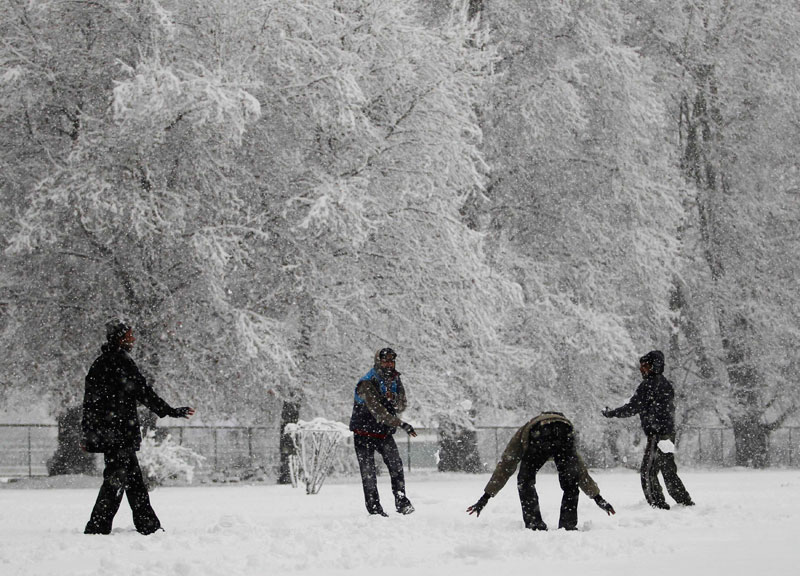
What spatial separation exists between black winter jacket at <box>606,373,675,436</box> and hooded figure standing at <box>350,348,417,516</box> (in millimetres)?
2642

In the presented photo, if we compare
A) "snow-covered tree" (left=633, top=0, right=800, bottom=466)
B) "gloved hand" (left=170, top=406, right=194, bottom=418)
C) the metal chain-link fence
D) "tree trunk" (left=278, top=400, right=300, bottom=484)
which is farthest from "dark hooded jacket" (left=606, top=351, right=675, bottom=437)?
"snow-covered tree" (left=633, top=0, right=800, bottom=466)

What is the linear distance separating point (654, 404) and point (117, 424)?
19.3 feet

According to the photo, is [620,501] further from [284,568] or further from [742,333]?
[742,333]

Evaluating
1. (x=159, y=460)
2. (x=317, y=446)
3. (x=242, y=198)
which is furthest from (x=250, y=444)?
(x=317, y=446)

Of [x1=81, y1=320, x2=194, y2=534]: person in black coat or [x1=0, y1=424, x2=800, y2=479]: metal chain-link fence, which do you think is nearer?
[x1=81, y1=320, x2=194, y2=534]: person in black coat

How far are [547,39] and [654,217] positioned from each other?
466 cm

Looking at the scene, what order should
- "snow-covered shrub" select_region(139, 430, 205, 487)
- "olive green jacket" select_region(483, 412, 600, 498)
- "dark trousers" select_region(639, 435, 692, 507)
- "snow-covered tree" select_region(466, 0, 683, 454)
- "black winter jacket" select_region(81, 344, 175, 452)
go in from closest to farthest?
"black winter jacket" select_region(81, 344, 175, 452), "olive green jacket" select_region(483, 412, 600, 498), "dark trousers" select_region(639, 435, 692, 507), "snow-covered shrub" select_region(139, 430, 205, 487), "snow-covered tree" select_region(466, 0, 683, 454)

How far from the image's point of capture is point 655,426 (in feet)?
44.0

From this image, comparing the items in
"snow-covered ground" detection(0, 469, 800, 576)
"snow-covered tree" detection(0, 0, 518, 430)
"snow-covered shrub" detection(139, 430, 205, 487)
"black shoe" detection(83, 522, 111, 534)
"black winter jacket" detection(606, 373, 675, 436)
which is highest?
"snow-covered tree" detection(0, 0, 518, 430)

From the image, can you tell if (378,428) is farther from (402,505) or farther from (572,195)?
(572,195)

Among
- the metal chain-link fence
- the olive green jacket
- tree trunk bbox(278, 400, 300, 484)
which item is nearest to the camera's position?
the olive green jacket

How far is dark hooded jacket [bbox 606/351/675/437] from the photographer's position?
13.4 meters

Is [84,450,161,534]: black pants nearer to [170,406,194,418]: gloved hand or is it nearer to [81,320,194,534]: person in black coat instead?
[81,320,194,534]: person in black coat

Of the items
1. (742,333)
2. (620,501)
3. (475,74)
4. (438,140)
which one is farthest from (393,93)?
(742,333)
